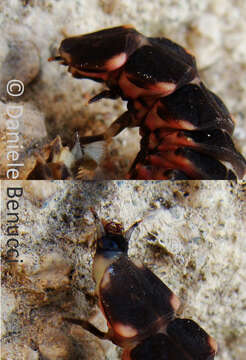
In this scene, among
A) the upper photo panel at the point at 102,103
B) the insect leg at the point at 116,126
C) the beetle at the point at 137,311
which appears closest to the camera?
the beetle at the point at 137,311

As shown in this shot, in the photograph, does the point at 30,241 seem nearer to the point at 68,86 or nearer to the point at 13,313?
the point at 13,313

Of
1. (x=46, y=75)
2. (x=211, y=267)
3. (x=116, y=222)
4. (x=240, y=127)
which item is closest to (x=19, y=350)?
(x=116, y=222)

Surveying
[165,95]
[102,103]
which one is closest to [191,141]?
[165,95]

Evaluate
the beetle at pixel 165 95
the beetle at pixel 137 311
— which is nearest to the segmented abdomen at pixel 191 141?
the beetle at pixel 165 95

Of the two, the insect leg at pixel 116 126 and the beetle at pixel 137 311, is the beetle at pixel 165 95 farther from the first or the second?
the beetle at pixel 137 311

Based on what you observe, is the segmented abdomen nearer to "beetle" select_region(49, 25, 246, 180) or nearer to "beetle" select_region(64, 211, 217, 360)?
"beetle" select_region(49, 25, 246, 180)

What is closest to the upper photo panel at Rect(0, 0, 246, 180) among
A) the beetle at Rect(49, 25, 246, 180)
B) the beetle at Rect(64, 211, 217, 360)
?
the beetle at Rect(49, 25, 246, 180)

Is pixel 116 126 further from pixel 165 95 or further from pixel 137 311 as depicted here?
pixel 137 311
